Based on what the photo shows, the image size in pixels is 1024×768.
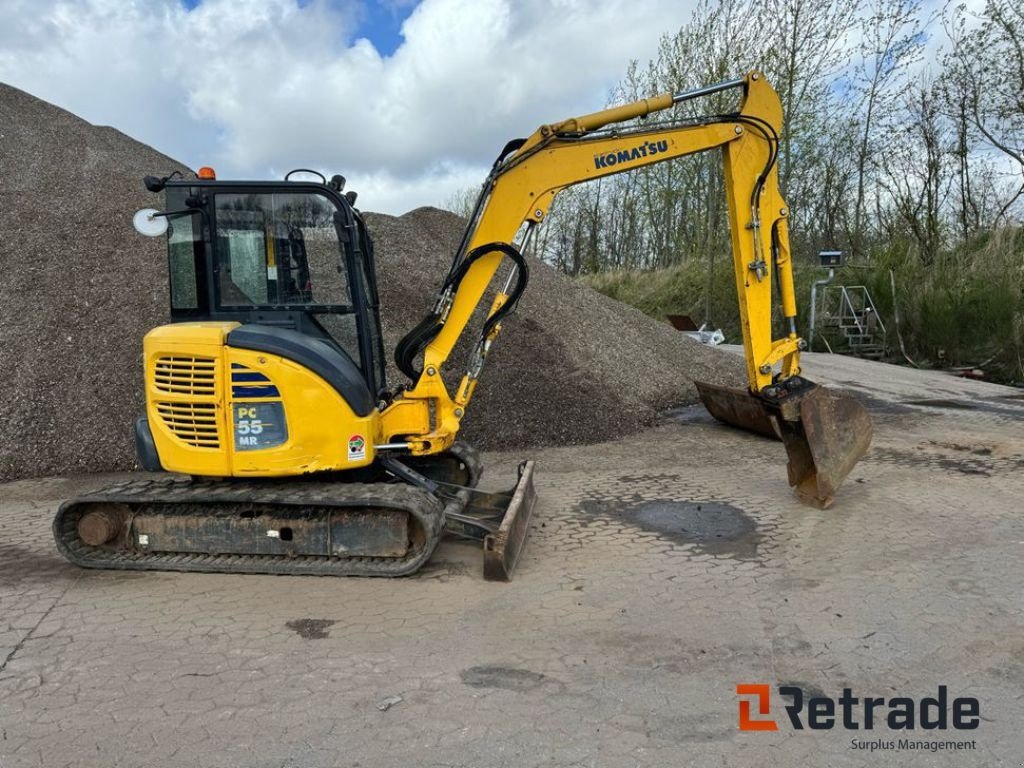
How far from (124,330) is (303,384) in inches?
222

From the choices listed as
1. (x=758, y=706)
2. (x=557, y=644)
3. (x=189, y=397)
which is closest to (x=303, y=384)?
(x=189, y=397)

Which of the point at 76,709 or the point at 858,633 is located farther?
the point at 858,633

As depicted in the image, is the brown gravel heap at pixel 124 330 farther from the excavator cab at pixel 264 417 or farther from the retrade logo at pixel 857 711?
the retrade logo at pixel 857 711

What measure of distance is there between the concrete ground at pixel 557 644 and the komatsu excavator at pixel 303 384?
0.25m

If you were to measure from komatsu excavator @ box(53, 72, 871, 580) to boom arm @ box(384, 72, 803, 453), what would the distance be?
0.02 metres

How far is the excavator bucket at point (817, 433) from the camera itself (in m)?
5.85

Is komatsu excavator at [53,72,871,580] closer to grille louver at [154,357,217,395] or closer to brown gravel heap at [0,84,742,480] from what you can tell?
grille louver at [154,357,217,395]

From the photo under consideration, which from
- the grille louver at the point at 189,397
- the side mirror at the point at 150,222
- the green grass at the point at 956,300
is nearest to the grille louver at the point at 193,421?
the grille louver at the point at 189,397

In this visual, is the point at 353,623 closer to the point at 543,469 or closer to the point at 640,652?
the point at 640,652

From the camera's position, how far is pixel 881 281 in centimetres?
1783

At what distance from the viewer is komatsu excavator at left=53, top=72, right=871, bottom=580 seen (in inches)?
186

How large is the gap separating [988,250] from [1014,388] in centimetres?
491

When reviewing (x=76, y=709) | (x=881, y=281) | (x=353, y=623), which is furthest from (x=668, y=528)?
(x=881, y=281)

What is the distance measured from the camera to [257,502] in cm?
480
